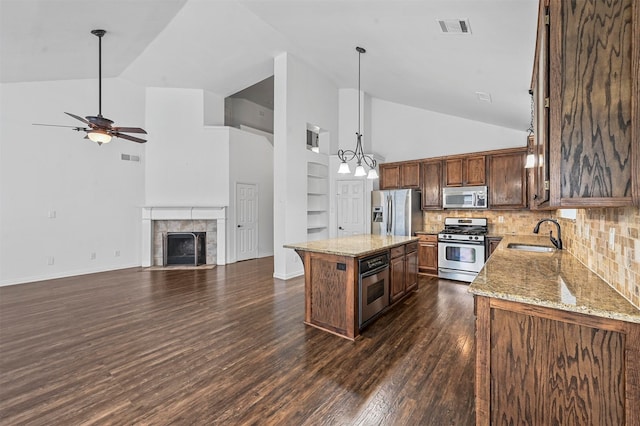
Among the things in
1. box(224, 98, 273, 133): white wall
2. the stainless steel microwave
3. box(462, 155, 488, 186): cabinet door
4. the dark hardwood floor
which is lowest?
the dark hardwood floor

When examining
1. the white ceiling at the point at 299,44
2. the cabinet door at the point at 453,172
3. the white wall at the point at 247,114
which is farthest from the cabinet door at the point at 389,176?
the white wall at the point at 247,114

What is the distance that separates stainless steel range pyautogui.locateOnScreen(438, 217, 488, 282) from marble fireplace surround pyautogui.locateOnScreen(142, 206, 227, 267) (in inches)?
188

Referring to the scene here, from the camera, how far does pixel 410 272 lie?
4.39m

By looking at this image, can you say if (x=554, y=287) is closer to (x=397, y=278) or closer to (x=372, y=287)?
(x=372, y=287)

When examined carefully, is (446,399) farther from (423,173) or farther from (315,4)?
(423,173)

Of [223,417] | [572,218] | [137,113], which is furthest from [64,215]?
[572,218]

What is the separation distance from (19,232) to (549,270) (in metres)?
7.48

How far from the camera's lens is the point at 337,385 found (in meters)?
2.22

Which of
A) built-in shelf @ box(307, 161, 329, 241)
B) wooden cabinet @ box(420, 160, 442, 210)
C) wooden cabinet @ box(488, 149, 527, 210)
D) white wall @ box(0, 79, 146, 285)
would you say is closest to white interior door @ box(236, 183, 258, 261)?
built-in shelf @ box(307, 161, 329, 241)

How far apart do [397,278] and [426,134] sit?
382 cm

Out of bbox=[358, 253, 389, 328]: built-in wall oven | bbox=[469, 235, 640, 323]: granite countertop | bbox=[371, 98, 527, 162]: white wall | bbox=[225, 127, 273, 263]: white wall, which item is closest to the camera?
bbox=[469, 235, 640, 323]: granite countertop

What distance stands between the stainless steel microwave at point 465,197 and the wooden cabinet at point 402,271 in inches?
67.4

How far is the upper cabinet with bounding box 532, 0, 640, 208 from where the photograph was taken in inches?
45.2

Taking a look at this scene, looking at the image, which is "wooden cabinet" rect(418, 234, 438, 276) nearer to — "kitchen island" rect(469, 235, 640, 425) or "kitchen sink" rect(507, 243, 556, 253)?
"kitchen sink" rect(507, 243, 556, 253)
